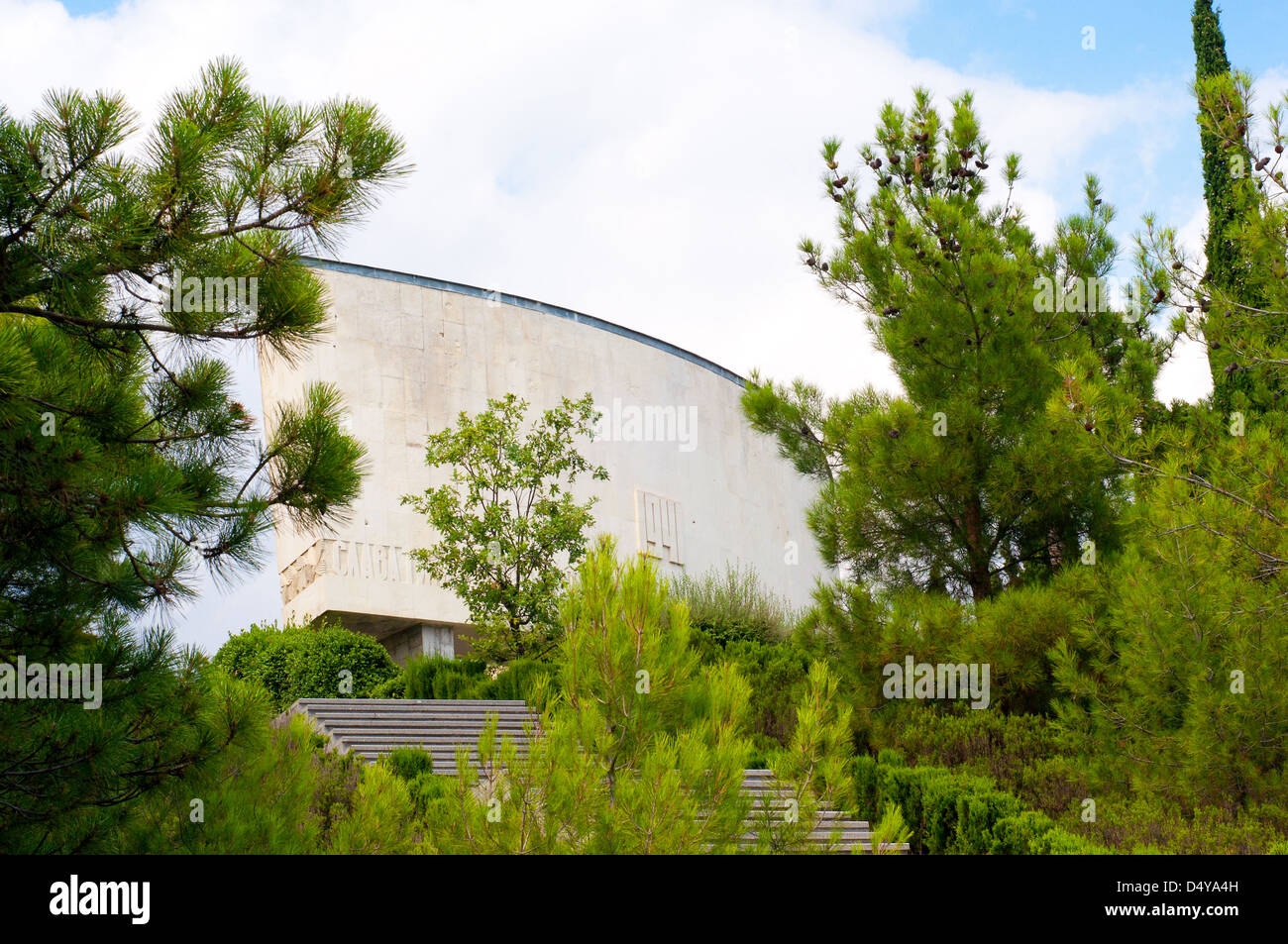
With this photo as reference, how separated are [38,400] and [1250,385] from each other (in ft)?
38.2

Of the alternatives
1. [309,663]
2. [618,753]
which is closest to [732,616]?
[309,663]

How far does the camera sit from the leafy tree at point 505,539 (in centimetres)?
1698

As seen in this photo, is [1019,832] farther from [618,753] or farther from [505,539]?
[505,539]

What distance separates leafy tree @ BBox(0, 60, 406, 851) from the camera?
4.88 meters

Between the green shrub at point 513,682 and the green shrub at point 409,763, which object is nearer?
the green shrub at point 409,763

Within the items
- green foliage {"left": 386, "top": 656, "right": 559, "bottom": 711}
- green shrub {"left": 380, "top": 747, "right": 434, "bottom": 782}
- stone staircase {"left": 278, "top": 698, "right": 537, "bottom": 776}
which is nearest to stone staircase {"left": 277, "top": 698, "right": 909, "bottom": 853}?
stone staircase {"left": 278, "top": 698, "right": 537, "bottom": 776}

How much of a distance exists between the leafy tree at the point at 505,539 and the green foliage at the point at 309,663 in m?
1.58

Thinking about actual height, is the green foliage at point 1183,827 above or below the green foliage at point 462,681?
below

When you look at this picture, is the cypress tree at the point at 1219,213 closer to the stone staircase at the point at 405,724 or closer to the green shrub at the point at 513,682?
the stone staircase at the point at 405,724

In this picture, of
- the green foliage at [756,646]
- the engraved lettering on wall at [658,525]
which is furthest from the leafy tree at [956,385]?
the engraved lettering on wall at [658,525]

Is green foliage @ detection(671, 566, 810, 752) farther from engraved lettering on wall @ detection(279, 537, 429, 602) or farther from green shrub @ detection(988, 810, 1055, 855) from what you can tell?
engraved lettering on wall @ detection(279, 537, 429, 602)

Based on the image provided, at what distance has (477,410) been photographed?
76.7 feet

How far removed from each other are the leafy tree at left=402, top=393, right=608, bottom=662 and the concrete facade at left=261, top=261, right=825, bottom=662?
10.1ft

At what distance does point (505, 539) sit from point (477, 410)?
657 centimetres
